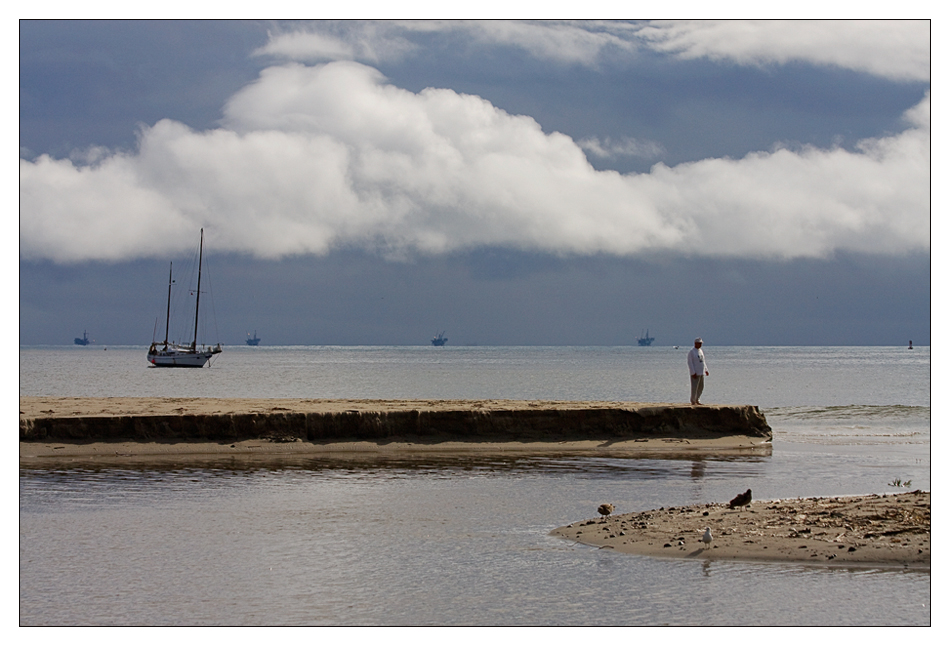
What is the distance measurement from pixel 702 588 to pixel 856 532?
295cm

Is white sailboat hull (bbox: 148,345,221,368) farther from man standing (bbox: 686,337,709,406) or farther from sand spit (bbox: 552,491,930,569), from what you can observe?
sand spit (bbox: 552,491,930,569)

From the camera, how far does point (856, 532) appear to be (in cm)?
1041

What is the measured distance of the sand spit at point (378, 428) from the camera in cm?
1975

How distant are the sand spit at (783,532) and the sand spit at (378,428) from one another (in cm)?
886

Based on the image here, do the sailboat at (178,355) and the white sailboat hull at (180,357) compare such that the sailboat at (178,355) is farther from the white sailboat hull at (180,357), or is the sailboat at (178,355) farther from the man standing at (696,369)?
the man standing at (696,369)

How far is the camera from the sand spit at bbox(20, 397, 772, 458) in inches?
778

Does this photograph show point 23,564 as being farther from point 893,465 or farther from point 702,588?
point 893,465

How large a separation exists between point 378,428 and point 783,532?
1232 cm

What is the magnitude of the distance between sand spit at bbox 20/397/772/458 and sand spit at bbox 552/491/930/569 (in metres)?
8.86

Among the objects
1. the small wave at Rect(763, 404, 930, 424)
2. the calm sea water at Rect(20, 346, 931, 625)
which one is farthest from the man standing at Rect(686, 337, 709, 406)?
the small wave at Rect(763, 404, 930, 424)

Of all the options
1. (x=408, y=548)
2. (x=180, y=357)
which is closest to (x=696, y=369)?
(x=408, y=548)

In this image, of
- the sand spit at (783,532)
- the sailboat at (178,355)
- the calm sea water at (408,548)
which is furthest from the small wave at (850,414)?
the sailboat at (178,355)

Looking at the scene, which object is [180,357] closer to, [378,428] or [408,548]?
[378,428]

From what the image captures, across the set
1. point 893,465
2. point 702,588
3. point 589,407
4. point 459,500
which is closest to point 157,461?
point 459,500
